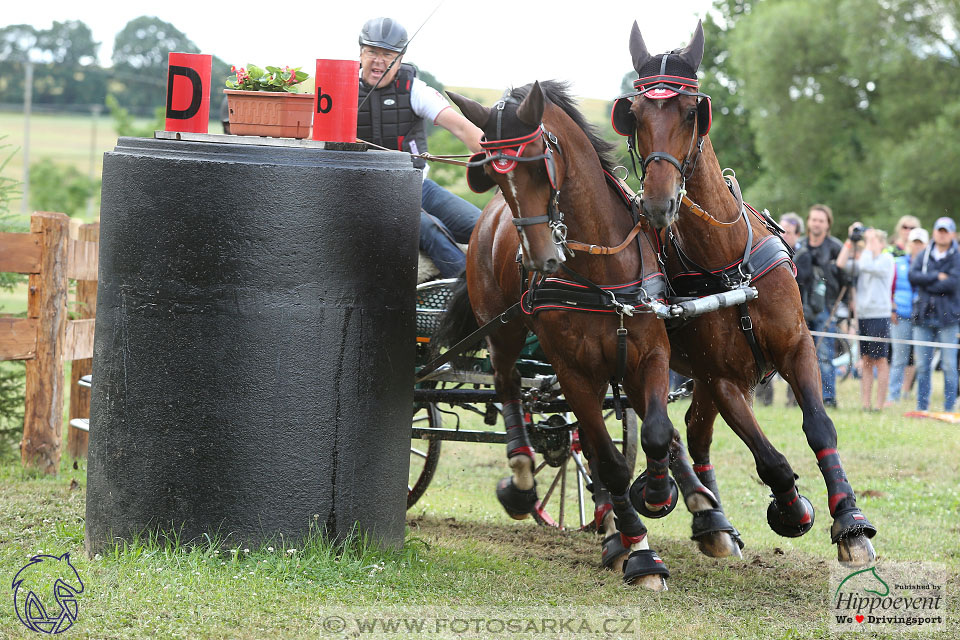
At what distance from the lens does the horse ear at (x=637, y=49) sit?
5.02 meters

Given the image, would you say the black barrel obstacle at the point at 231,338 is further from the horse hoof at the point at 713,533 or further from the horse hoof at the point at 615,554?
the horse hoof at the point at 713,533

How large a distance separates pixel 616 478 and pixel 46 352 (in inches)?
173

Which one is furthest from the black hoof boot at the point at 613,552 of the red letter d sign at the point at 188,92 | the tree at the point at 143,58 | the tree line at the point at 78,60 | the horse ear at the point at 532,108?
the tree line at the point at 78,60

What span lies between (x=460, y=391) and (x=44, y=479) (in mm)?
2906

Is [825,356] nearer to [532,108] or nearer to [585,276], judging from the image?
[585,276]

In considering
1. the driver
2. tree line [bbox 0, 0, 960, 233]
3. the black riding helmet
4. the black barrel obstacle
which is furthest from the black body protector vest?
tree line [bbox 0, 0, 960, 233]

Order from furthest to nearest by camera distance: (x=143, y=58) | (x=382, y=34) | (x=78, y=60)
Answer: (x=78, y=60), (x=143, y=58), (x=382, y=34)

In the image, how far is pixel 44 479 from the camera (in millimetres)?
7031

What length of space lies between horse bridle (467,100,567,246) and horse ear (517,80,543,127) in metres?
0.06

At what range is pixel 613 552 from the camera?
18.5ft

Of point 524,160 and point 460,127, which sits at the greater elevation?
point 460,127

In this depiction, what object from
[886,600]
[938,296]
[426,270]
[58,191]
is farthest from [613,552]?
[58,191]

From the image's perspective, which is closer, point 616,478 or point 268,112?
point 268,112

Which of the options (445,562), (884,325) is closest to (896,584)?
(445,562)
